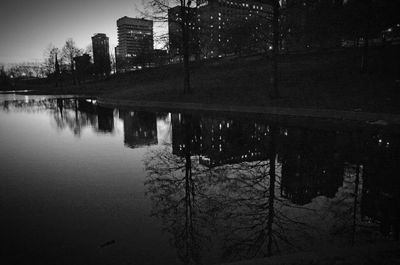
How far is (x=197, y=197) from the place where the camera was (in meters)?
6.13

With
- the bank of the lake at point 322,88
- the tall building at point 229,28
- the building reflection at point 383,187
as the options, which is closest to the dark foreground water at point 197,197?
the building reflection at point 383,187

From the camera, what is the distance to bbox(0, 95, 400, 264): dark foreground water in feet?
14.2

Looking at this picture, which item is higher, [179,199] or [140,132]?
[140,132]

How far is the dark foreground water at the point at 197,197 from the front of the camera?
4316 mm

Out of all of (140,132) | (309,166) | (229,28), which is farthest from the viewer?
(229,28)

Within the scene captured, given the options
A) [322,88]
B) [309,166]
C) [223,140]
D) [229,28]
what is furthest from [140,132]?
[229,28]

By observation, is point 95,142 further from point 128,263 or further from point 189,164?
point 128,263

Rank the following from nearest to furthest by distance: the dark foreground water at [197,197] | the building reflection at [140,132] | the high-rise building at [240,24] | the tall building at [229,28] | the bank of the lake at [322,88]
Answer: the dark foreground water at [197,197] → the building reflection at [140,132] → the bank of the lake at [322,88] → the high-rise building at [240,24] → the tall building at [229,28]

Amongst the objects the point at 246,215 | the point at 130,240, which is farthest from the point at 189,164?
the point at 130,240

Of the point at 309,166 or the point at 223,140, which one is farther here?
the point at 223,140

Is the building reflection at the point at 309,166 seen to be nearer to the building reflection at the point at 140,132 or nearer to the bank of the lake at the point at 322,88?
the building reflection at the point at 140,132

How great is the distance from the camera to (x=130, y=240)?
176 inches

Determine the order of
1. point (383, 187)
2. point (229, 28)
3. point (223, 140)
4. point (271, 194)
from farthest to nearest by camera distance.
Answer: point (229, 28), point (223, 140), point (383, 187), point (271, 194)

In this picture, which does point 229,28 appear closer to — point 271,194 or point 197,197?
point 271,194
